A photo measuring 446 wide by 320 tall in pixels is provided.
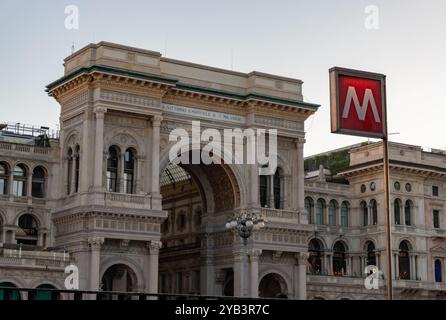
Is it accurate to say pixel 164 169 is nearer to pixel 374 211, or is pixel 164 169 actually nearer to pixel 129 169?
pixel 129 169

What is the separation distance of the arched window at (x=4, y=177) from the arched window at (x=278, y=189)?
1980 cm

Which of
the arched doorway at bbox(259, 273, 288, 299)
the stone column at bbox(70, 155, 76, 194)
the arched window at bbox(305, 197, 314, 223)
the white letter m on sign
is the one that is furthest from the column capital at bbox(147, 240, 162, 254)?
the white letter m on sign

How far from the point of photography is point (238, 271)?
62594 millimetres

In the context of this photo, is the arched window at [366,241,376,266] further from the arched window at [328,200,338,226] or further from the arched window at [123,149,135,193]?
the arched window at [123,149,135,193]

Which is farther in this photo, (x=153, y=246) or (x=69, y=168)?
(x=69, y=168)

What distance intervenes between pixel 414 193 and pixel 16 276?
3940 cm

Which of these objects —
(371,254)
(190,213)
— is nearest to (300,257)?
(190,213)

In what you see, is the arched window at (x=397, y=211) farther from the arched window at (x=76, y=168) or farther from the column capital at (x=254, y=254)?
the arched window at (x=76, y=168)

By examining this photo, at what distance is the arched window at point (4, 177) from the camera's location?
6038 cm

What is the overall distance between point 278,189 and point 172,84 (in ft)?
41.2

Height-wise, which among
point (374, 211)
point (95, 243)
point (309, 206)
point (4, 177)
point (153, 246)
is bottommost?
point (95, 243)

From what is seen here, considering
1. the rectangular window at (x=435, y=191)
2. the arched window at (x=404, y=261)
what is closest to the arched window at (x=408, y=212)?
the arched window at (x=404, y=261)

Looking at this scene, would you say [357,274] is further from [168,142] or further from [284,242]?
[168,142]
